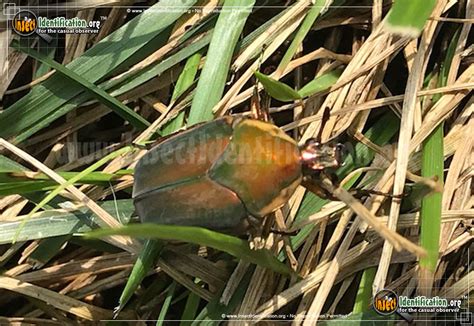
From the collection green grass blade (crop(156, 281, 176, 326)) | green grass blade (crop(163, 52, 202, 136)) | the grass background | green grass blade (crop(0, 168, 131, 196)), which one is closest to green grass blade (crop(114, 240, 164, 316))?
the grass background

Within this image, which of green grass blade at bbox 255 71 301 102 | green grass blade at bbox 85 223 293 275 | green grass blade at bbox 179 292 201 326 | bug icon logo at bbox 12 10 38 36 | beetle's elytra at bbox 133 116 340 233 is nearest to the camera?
green grass blade at bbox 85 223 293 275

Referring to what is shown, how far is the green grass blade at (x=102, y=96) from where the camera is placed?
6.71ft

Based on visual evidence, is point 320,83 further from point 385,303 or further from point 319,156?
point 385,303

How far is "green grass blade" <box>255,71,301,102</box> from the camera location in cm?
185

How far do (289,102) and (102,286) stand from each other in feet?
2.80

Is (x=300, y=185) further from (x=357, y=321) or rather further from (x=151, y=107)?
(x=151, y=107)

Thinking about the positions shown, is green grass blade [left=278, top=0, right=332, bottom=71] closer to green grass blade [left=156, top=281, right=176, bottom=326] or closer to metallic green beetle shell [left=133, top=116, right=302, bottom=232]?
metallic green beetle shell [left=133, top=116, right=302, bottom=232]

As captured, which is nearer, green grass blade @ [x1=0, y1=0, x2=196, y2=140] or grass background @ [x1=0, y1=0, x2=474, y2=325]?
grass background @ [x1=0, y1=0, x2=474, y2=325]

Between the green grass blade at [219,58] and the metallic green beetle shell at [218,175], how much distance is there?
6.1 inches

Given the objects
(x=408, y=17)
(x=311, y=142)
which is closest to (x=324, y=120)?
(x=311, y=142)

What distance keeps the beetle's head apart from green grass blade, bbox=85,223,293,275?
286mm

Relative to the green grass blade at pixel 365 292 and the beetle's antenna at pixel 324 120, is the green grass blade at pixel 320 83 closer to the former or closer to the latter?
the beetle's antenna at pixel 324 120

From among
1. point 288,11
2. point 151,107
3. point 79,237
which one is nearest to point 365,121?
point 288,11

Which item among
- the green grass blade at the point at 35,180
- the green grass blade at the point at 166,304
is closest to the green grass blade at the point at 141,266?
the green grass blade at the point at 166,304
